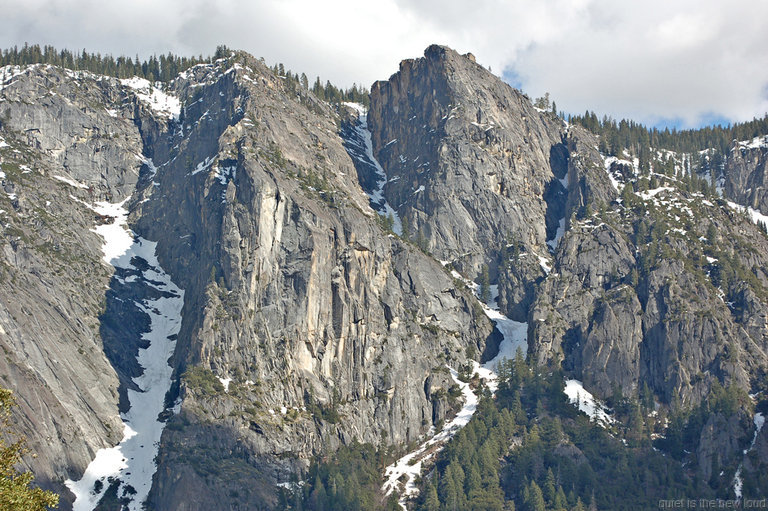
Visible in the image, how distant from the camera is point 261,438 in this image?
147500 millimetres

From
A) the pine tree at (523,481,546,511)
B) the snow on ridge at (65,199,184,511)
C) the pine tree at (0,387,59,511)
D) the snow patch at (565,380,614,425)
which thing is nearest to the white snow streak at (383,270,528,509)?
the snow patch at (565,380,614,425)

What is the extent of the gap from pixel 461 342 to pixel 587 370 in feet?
85.9

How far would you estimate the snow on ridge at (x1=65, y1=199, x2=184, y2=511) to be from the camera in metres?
141

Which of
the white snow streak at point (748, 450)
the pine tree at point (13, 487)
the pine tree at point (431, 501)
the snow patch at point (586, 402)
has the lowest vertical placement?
the pine tree at point (13, 487)

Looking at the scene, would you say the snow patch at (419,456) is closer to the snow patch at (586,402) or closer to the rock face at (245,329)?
the rock face at (245,329)

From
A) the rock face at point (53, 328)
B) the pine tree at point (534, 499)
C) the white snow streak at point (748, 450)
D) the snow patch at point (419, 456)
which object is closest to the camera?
the pine tree at point (534, 499)

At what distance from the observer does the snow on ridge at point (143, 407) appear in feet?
462

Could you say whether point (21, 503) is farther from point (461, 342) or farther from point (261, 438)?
point (461, 342)

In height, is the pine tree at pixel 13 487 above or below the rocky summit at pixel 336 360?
below

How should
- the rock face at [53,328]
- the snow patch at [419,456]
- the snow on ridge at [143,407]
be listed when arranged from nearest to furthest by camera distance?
the rock face at [53,328] → the snow on ridge at [143,407] → the snow patch at [419,456]

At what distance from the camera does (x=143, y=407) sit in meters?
160

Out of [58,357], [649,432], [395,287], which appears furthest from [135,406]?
[649,432]

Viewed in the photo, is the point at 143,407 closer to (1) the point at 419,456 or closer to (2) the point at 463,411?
(1) the point at 419,456

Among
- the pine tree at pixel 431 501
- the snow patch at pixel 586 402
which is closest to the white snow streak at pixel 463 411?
the pine tree at pixel 431 501
